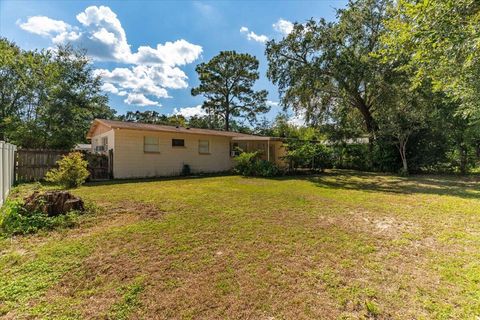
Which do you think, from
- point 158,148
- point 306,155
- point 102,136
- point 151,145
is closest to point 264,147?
point 306,155

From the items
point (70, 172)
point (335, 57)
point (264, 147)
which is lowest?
point (70, 172)

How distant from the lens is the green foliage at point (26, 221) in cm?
444

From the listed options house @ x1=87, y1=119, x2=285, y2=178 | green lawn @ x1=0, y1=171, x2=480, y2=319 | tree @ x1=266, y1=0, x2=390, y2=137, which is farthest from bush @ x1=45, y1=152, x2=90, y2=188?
tree @ x1=266, y1=0, x2=390, y2=137

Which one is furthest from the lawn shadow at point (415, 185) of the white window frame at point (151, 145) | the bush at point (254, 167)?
the white window frame at point (151, 145)

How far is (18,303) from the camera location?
8.21ft

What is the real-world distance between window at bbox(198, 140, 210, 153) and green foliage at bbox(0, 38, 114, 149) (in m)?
9.39

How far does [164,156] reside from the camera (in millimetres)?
14055

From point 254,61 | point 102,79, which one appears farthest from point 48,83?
point 254,61

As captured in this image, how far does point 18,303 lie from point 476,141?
20.0m

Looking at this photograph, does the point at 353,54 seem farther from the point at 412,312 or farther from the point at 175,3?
the point at 412,312

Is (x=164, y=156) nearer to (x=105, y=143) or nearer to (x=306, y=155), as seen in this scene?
(x=105, y=143)

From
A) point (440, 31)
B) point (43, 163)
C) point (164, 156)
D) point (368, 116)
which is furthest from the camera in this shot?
point (368, 116)

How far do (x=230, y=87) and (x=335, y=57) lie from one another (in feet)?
55.5

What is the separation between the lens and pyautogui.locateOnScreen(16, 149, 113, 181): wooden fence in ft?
34.9
